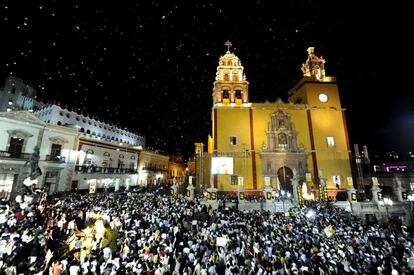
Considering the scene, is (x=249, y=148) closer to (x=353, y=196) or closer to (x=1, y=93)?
(x=353, y=196)

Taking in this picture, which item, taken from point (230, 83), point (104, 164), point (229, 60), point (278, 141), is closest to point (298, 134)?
point (278, 141)

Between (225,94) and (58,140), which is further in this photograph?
(225,94)

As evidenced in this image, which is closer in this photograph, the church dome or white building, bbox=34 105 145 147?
the church dome

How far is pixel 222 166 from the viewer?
1119 inches

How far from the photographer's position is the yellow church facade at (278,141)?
94.3ft

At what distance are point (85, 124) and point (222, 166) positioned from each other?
36680 millimetres

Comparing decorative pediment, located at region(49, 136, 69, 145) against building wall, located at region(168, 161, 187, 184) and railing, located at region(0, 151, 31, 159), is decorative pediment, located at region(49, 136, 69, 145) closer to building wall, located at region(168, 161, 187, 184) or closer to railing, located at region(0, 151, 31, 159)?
railing, located at region(0, 151, 31, 159)

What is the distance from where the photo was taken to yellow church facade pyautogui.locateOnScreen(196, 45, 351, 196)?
94.3 ft

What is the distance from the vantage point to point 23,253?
883 centimetres

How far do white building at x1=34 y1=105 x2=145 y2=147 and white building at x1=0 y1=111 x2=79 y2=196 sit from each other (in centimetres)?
335

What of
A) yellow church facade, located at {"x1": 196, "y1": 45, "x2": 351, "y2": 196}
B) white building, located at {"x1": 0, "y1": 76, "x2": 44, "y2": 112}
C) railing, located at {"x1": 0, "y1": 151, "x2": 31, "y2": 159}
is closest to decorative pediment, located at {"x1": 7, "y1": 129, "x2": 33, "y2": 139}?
railing, located at {"x1": 0, "y1": 151, "x2": 31, "y2": 159}

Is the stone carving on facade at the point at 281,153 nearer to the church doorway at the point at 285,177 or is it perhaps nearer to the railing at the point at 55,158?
the church doorway at the point at 285,177

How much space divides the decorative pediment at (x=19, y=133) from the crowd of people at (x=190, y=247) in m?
12.3

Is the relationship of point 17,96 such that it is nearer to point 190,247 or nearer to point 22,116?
point 22,116
